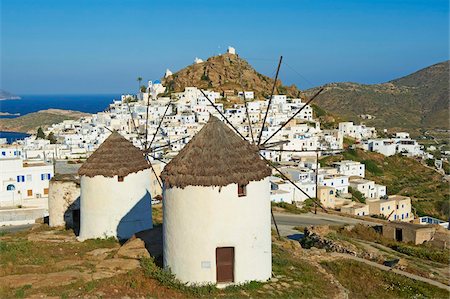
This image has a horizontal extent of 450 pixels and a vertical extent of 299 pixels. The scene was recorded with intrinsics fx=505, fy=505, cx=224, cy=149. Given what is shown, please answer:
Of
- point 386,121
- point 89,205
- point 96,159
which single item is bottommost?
point 89,205

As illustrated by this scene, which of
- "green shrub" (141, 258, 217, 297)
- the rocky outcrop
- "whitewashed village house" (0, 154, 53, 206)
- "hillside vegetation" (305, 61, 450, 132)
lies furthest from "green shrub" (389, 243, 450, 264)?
"hillside vegetation" (305, 61, 450, 132)

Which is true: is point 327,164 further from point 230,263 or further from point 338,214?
point 230,263

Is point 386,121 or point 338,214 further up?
point 386,121

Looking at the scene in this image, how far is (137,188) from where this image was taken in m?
17.5

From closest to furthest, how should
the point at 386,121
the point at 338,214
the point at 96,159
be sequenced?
the point at 96,159 → the point at 338,214 → the point at 386,121

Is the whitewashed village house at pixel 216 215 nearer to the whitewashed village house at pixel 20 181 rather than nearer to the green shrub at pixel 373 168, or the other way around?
the whitewashed village house at pixel 20 181

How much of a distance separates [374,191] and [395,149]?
29.7m

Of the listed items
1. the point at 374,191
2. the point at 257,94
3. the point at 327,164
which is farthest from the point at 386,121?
the point at 374,191

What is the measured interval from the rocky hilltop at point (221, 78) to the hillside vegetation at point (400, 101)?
91.5 ft

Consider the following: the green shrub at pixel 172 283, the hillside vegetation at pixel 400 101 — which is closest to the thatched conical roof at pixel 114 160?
the green shrub at pixel 172 283

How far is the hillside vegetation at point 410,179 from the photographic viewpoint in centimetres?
5272

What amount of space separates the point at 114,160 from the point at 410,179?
57989 mm

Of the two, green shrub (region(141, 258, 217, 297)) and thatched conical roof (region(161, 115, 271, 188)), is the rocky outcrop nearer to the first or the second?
thatched conical roof (region(161, 115, 271, 188))

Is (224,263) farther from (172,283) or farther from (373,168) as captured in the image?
(373,168)
